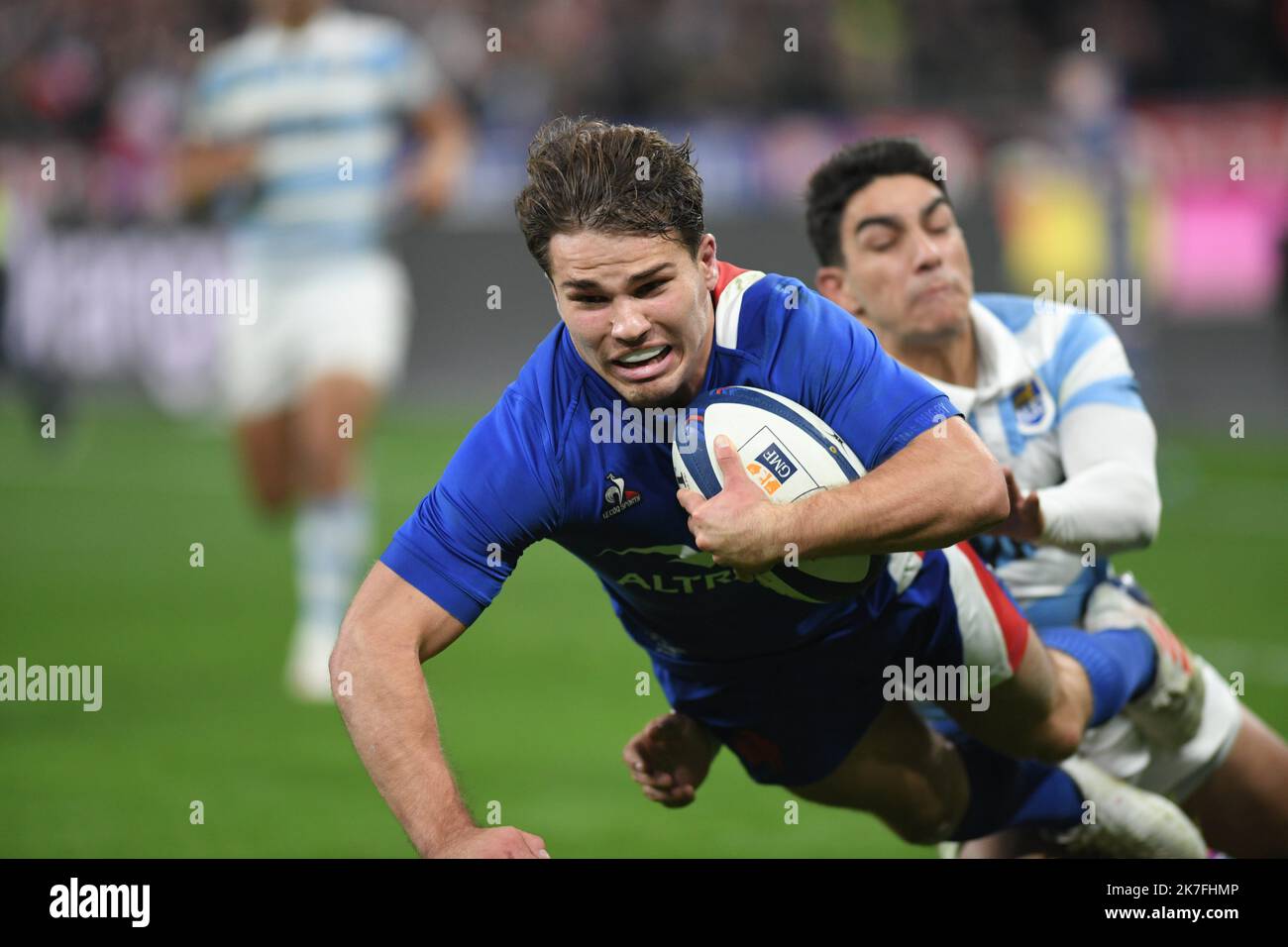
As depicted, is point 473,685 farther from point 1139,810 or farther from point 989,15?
point 989,15

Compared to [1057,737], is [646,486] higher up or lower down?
higher up

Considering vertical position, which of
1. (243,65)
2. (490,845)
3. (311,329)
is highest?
(243,65)

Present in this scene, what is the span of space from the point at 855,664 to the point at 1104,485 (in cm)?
83

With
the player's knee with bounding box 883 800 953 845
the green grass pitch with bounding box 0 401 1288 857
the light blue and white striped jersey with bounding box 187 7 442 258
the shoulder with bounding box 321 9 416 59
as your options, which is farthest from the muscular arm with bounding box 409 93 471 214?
the player's knee with bounding box 883 800 953 845

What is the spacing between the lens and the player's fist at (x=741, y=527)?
3584mm

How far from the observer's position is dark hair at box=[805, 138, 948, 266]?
501 centimetres

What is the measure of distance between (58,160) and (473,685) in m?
14.0

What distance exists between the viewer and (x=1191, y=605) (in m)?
9.93

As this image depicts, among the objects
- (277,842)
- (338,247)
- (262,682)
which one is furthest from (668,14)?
(277,842)

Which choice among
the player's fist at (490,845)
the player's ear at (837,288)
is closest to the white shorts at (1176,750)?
the player's ear at (837,288)

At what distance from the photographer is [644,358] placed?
148 inches

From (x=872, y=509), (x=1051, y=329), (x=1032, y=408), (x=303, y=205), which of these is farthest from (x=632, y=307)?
(x=303, y=205)

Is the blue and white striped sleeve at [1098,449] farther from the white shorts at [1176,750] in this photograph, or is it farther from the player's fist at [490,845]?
the player's fist at [490,845]

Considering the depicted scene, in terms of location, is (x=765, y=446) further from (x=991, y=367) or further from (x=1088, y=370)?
(x=1088, y=370)
